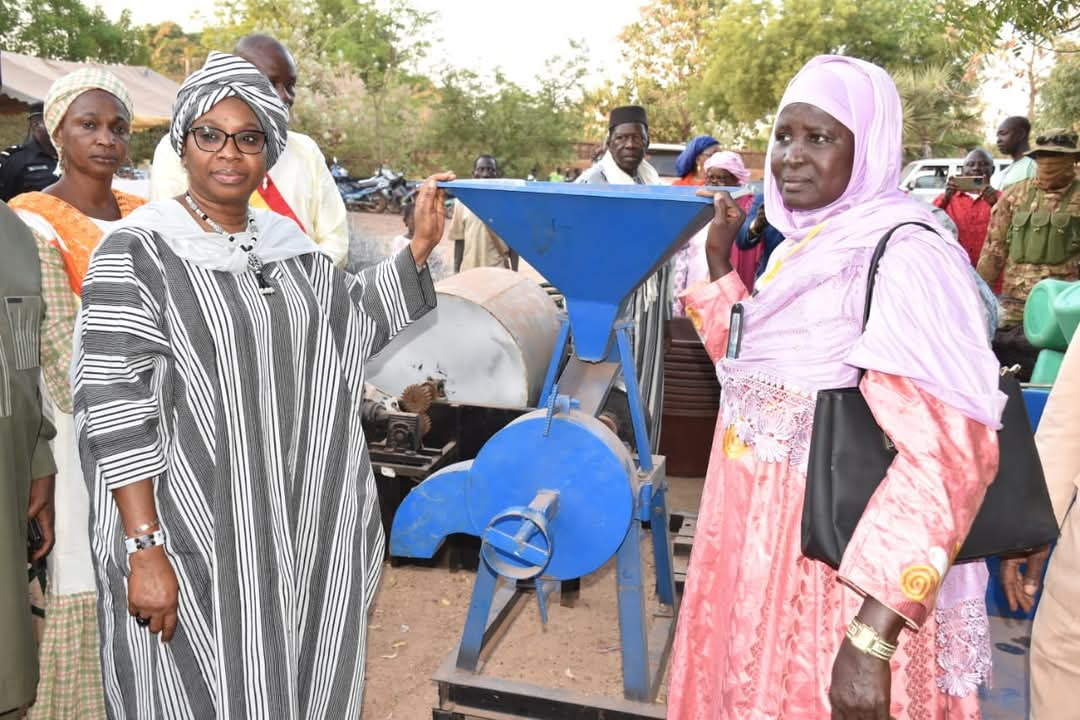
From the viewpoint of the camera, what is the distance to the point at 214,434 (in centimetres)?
186

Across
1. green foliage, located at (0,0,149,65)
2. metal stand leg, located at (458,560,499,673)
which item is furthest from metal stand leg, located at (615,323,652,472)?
green foliage, located at (0,0,149,65)

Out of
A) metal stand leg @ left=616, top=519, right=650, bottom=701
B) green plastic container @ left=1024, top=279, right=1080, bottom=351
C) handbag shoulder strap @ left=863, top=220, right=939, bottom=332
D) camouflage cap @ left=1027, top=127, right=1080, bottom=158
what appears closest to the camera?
handbag shoulder strap @ left=863, top=220, right=939, bottom=332

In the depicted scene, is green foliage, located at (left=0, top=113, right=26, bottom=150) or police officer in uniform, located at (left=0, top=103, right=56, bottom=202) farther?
green foliage, located at (left=0, top=113, right=26, bottom=150)

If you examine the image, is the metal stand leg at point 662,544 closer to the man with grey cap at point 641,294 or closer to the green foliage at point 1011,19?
the man with grey cap at point 641,294

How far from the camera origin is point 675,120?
37.0m

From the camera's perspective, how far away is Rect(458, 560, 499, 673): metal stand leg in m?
2.93

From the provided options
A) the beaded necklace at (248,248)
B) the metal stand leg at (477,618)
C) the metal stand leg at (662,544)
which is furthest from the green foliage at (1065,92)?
the beaded necklace at (248,248)

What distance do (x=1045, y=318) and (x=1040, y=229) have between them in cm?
269

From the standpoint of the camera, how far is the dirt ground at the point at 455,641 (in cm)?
349

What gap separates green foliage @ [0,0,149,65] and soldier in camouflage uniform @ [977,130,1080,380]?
105 feet

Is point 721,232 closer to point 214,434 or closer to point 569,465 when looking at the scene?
point 569,465

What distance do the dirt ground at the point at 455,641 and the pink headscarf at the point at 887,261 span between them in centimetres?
228

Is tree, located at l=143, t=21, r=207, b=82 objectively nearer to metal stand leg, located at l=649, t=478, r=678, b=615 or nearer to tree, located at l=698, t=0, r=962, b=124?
tree, located at l=698, t=0, r=962, b=124

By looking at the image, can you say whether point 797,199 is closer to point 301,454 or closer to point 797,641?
point 797,641
